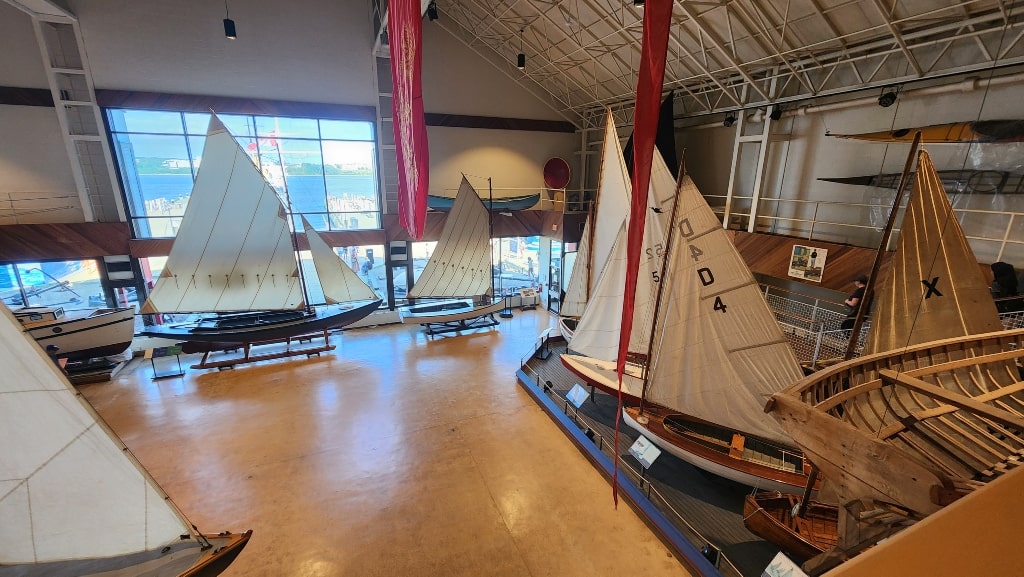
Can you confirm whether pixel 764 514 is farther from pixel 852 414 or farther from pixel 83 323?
pixel 83 323

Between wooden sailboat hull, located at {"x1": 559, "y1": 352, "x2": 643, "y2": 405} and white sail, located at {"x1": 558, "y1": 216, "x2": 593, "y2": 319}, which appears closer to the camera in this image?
wooden sailboat hull, located at {"x1": 559, "y1": 352, "x2": 643, "y2": 405}

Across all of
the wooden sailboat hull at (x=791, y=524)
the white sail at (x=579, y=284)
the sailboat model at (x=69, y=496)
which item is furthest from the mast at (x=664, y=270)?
the sailboat model at (x=69, y=496)

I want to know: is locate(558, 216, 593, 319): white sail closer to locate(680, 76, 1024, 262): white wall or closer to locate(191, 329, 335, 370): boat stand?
locate(680, 76, 1024, 262): white wall

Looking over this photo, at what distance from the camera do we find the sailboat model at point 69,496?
2.33 metres

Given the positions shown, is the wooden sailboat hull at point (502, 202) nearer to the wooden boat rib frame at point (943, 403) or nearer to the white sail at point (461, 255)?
the white sail at point (461, 255)

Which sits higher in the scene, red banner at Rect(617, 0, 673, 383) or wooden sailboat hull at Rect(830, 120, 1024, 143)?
wooden sailboat hull at Rect(830, 120, 1024, 143)

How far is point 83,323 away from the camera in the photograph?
816 centimetres

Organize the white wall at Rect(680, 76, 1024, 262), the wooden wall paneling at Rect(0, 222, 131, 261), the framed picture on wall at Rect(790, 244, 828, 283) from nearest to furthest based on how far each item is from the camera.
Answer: the white wall at Rect(680, 76, 1024, 262) < the framed picture on wall at Rect(790, 244, 828, 283) < the wooden wall paneling at Rect(0, 222, 131, 261)

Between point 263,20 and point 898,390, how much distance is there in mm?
14068

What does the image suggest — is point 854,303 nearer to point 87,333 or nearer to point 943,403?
point 943,403

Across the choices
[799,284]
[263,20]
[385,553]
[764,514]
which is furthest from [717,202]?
[263,20]

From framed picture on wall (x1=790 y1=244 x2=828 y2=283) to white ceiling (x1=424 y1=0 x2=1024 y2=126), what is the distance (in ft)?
9.76

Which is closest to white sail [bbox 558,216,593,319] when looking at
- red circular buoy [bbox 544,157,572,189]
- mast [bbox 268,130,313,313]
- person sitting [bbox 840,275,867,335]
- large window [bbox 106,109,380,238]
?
person sitting [bbox 840,275,867,335]

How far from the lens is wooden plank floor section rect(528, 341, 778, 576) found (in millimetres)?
4211
